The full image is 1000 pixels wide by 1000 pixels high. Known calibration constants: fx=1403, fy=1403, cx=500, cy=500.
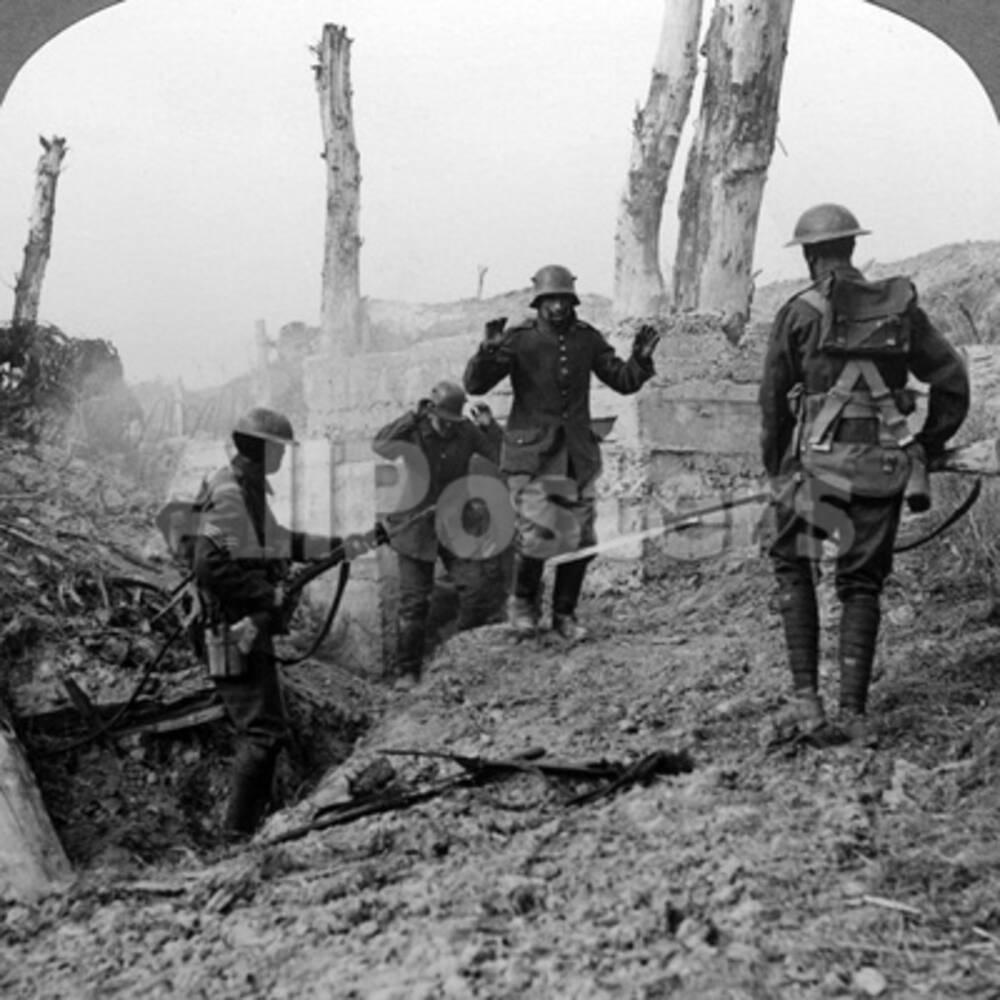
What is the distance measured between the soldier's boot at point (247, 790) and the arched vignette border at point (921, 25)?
264 cm

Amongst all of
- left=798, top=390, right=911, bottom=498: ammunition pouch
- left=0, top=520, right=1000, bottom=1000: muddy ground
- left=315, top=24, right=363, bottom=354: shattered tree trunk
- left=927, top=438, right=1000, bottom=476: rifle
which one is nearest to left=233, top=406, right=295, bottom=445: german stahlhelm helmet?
left=0, top=520, right=1000, bottom=1000: muddy ground

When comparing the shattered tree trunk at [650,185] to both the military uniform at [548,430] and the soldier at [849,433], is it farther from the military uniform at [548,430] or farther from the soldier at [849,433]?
the soldier at [849,433]

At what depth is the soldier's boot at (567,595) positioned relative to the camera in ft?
22.1

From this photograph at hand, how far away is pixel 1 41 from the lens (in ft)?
13.0

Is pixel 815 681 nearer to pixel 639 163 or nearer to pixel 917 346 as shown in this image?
pixel 917 346

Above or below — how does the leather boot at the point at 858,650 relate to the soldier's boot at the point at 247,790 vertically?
above

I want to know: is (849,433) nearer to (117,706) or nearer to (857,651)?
(857,651)

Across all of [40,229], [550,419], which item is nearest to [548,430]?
[550,419]

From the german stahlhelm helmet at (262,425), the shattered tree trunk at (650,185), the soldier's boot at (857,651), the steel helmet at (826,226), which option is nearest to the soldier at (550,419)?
the german stahlhelm helmet at (262,425)

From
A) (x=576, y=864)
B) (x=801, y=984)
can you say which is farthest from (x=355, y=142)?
(x=801, y=984)

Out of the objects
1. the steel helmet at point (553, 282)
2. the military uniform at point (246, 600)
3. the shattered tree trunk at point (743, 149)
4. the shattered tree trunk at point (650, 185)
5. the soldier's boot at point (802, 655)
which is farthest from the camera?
the shattered tree trunk at point (650, 185)

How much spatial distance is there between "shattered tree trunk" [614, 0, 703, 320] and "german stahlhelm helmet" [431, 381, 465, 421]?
7.59 feet

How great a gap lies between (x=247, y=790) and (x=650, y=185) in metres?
5.59

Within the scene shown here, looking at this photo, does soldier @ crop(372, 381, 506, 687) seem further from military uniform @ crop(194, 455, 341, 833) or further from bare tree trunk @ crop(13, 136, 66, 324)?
bare tree trunk @ crop(13, 136, 66, 324)
